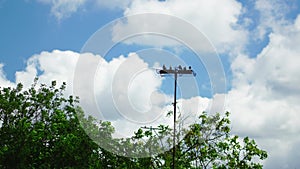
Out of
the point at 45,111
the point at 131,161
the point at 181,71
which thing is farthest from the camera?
the point at 45,111

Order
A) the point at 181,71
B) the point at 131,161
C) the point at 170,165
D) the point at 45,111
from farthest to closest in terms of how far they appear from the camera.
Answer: the point at 45,111 → the point at 131,161 → the point at 170,165 → the point at 181,71

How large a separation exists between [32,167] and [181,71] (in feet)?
32.2

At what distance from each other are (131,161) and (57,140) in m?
Answer: 3.68

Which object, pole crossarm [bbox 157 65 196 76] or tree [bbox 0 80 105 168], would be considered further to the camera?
tree [bbox 0 80 105 168]

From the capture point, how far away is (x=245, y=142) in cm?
2212

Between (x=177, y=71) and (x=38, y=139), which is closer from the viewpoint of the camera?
(x=177, y=71)

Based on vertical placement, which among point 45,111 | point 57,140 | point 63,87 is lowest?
point 57,140

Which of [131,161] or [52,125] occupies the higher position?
[52,125]

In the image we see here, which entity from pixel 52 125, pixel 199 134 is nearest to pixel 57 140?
pixel 52 125

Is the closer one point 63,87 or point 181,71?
point 181,71

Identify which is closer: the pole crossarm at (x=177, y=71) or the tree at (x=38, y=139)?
the pole crossarm at (x=177, y=71)

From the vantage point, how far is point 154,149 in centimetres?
2080

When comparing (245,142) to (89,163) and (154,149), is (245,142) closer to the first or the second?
(154,149)

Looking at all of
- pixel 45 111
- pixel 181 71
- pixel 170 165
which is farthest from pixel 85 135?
pixel 181 71
